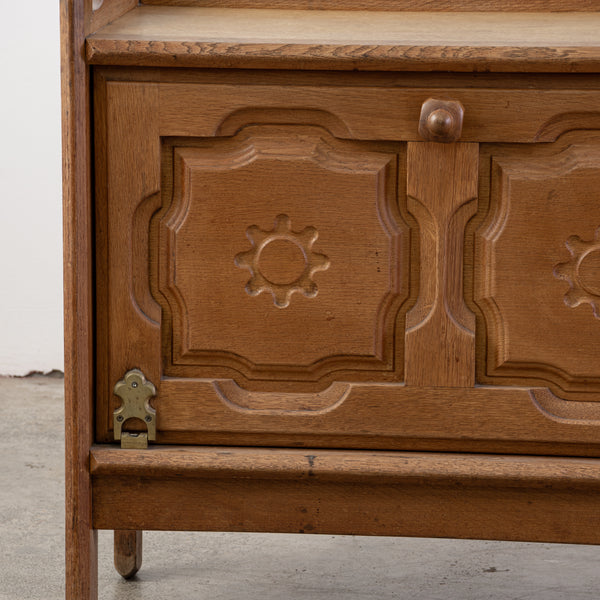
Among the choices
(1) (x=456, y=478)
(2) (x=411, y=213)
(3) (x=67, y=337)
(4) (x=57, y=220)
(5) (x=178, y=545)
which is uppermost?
(2) (x=411, y=213)

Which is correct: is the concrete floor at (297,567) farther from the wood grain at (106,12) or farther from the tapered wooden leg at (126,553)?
the wood grain at (106,12)

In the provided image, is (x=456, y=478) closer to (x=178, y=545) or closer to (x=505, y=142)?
(x=505, y=142)

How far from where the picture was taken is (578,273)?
3.30 feet

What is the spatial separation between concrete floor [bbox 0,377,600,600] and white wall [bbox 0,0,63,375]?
1.28 m

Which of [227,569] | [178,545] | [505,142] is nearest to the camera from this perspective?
[505,142]

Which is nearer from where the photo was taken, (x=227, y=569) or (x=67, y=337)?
(x=67, y=337)

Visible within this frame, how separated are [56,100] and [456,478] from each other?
243 cm

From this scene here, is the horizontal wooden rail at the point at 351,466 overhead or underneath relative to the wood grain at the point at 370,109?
underneath

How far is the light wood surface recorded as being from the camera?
0.97 m

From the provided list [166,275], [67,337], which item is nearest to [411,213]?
[166,275]

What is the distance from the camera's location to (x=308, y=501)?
1040 mm

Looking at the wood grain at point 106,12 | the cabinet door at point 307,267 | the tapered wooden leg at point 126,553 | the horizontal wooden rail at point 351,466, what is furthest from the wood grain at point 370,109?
the tapered wooden leg at point 126,553

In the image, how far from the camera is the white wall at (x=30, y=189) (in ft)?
9.87

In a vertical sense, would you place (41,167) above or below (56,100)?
below
